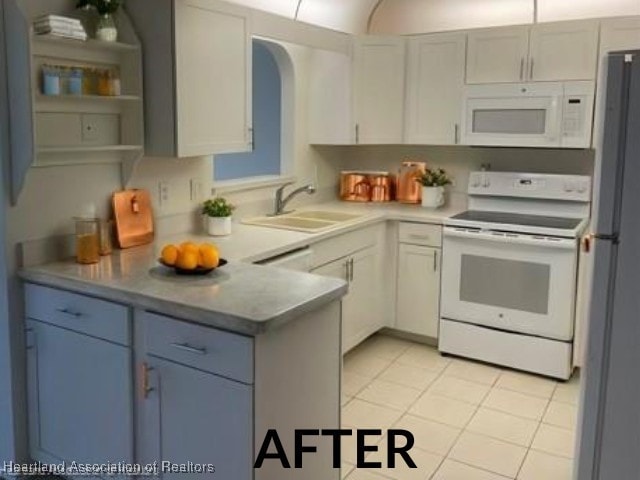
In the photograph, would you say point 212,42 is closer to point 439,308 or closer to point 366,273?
point 366,273

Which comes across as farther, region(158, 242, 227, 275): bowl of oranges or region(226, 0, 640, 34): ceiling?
region(226, 0, 640, 34): ceiling

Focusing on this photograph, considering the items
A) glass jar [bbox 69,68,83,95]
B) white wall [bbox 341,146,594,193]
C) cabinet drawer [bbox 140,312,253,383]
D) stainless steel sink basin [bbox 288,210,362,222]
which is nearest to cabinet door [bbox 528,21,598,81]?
white wall [bbox 341,146,594,193]

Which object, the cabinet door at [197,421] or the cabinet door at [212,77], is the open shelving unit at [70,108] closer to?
the cabinet door at [212,77]

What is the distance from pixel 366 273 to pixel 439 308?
527 mm

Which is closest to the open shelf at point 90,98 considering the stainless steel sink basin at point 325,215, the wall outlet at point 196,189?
the wall outlet at point 196,189

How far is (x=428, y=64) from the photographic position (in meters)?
4.12

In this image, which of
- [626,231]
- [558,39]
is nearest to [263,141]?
[558,39]

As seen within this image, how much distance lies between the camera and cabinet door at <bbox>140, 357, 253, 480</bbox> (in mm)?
1926

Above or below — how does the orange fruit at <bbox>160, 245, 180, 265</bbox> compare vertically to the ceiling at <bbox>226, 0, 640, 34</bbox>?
below

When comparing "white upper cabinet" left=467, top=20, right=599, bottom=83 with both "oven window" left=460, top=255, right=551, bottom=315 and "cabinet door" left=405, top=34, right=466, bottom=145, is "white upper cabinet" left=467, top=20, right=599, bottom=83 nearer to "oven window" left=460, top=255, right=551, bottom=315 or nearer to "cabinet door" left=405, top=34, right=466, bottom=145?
"cabinet door" left=405, top=34, right=466, bottom=145

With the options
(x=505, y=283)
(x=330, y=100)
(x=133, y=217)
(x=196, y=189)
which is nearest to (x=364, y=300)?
(x=505, y=283)

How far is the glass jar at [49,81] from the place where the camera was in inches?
95.7

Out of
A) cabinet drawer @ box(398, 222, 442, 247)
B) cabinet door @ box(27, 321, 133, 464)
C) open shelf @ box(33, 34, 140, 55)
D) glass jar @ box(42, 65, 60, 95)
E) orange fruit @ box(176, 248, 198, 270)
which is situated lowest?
cabinet door @ box(27, 321, 133, 464)

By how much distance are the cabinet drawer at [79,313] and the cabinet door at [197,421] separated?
0.19 meters
